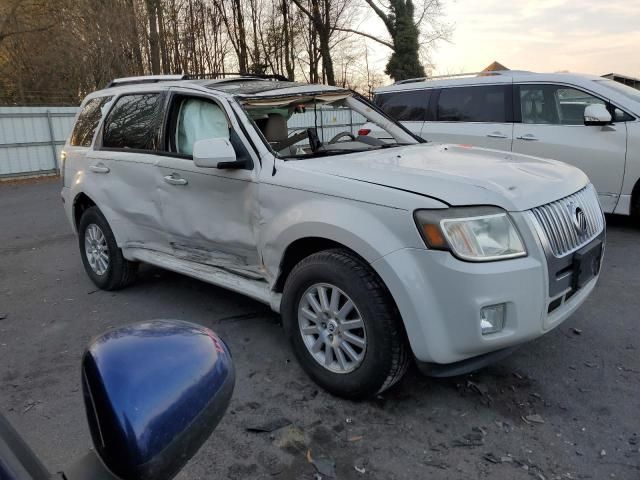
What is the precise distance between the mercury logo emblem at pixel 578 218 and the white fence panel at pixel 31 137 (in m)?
15.3

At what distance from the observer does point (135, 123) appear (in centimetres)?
462

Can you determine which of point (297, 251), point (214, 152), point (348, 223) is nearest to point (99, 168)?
point (214, 152)

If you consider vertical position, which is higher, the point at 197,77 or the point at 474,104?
the point at 197,77

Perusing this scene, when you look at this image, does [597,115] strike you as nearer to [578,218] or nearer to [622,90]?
[622,90]

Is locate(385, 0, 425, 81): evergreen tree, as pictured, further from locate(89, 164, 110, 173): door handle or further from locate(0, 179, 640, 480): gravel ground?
locate(0, 179, 640, 480): gravel ground

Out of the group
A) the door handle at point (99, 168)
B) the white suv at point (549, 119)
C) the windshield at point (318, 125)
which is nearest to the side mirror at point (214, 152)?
the windshield at point (318, 125)

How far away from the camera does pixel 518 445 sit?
2.65m

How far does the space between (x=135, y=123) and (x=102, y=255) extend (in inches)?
51.7

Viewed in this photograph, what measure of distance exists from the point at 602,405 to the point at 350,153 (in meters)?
2.15

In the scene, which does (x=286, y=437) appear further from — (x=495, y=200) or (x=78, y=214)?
(x=78, y=214)

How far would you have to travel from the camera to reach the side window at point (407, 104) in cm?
770

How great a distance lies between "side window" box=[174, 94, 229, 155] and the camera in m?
3.96

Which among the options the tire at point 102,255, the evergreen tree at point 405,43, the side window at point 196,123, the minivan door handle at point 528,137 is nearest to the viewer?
the side window at point 196,123

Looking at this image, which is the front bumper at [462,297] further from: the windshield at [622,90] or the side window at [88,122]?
the windshield at [622,90]
